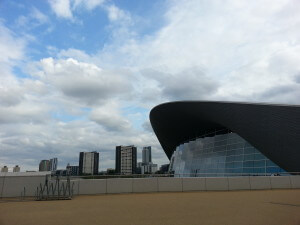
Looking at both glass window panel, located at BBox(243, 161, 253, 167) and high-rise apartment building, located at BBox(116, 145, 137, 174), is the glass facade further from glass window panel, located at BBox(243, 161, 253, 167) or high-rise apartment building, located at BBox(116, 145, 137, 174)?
Answer: high-rise apartment building, located at BBox(116, 145, 137, 174)

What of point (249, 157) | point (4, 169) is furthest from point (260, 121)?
point (4, 169)

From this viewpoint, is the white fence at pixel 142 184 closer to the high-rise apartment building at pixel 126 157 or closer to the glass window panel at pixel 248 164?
the glass window panel at pixel 248 164

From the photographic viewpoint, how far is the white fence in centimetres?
1373

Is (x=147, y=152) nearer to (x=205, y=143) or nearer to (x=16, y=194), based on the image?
(x=205, y=143)

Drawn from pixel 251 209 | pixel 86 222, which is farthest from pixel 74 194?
pixel 251 209

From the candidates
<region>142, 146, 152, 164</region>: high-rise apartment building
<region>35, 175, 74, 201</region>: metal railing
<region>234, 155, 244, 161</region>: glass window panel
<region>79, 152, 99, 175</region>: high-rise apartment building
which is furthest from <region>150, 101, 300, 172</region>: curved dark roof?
<region>142, 146, 152, 164</region>: high-rise apartment building

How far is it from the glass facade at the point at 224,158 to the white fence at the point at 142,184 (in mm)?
7343

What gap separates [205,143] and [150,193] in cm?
2759

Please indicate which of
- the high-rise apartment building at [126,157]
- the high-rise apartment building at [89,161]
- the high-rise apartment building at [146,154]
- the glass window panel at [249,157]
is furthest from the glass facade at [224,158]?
the high-rise apartment building at [146,154]

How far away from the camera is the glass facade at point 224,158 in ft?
94.1

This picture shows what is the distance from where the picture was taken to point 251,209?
27.7 ft

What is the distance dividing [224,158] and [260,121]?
26.3 feet

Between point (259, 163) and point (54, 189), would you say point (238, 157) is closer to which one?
point (259, 163)

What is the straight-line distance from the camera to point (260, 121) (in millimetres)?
28359
